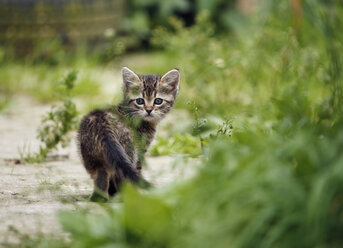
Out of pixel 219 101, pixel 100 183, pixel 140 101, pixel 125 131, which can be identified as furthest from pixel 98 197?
pixel 219 101

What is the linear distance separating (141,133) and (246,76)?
216 centimetres

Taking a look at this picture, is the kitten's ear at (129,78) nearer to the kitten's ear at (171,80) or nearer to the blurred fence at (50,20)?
the kitten's ear at (171,80)

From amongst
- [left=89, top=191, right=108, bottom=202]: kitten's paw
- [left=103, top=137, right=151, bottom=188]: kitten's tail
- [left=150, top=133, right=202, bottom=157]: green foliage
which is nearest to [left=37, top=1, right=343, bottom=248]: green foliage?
[left=103, top=137, right=151, bottom=188]: kitten's tail

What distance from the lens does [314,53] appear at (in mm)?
5758

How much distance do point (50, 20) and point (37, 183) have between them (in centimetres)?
515

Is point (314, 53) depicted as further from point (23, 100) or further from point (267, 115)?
point (23, 100)

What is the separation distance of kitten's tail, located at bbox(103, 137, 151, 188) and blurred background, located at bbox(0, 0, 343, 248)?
0.84 feet

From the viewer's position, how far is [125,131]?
3717 mm

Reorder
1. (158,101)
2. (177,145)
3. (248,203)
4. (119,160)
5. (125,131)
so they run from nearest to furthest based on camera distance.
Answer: (248,203), (119,160), (125,131), (158,101), (177,145)

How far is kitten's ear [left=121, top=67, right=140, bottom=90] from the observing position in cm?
438

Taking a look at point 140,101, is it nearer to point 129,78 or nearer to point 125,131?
point 129,78

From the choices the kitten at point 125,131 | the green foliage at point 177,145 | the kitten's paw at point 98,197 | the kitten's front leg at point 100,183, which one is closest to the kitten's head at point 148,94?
the kitten at point 125,131

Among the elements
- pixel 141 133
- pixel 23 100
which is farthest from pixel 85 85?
pixel 141 133

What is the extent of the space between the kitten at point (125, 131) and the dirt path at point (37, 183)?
134mm
